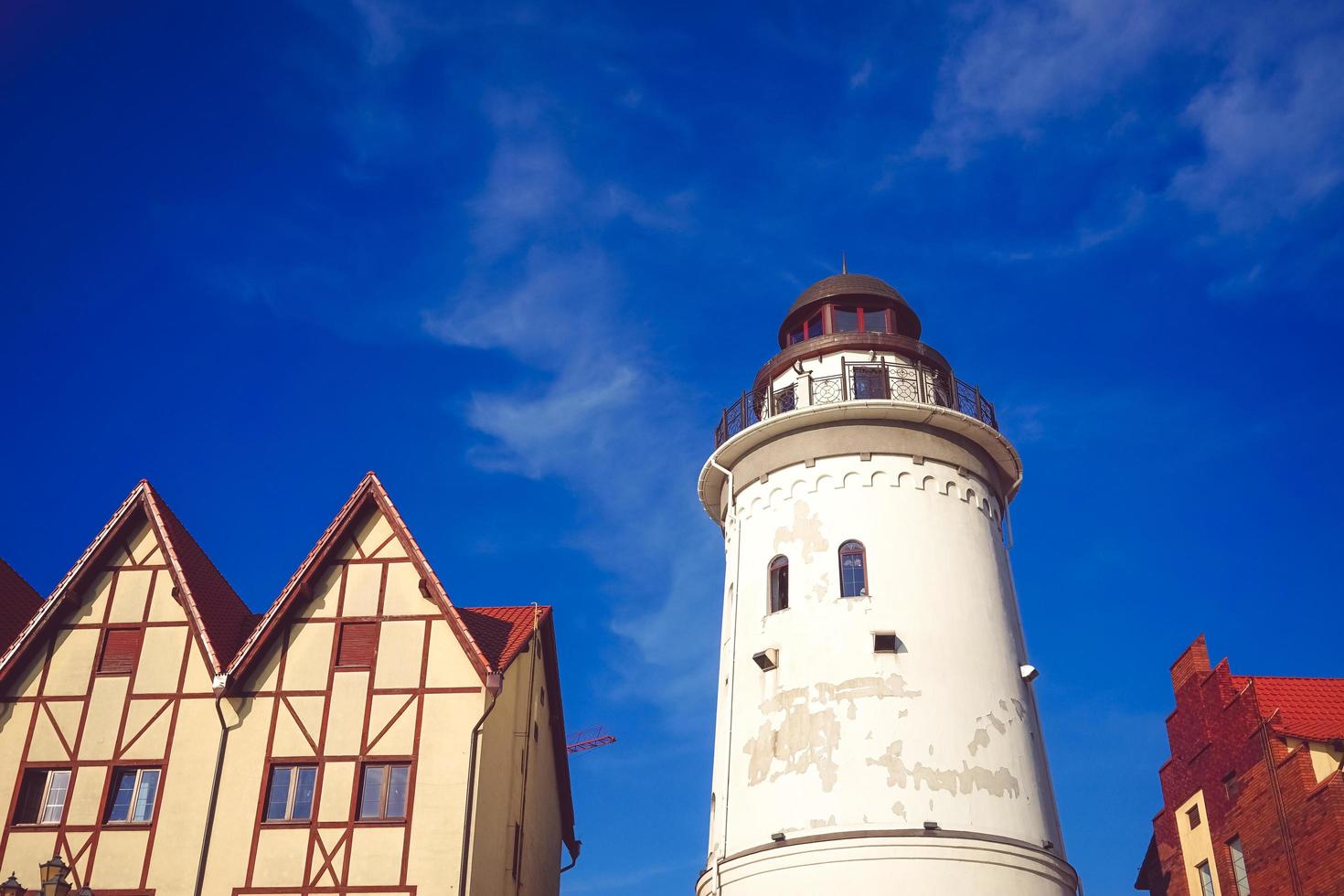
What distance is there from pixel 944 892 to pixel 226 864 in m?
13.7

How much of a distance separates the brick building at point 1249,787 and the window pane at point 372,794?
699 inches

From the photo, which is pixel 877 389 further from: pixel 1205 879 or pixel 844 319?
pixel 1205 879

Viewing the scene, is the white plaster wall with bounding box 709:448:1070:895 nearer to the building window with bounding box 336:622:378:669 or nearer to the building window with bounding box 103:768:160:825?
the building window with bounding box 336:622:378:669

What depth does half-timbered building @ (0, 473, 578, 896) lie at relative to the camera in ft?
78.5

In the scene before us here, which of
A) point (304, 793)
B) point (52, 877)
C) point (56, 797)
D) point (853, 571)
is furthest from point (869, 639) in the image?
point (56, 797)

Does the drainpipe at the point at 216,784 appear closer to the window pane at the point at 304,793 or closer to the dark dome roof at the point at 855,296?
the window pane at the point at 304,793

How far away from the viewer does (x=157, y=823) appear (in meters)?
24.4

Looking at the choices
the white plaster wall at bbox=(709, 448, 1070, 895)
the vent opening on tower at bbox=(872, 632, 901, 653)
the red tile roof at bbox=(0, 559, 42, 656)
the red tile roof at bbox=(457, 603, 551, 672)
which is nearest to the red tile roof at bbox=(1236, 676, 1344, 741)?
the white plaster wall at bbox=(709, 448, 1070, 895)

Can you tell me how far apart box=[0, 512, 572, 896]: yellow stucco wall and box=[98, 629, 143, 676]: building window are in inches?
6.5

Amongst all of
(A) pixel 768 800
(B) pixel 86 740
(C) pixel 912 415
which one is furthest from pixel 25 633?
(C) pixel 912 415

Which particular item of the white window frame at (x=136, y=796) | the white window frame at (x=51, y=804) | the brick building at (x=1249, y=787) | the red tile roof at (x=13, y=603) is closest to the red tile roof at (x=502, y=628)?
the white window frame at (x=136, y=796)

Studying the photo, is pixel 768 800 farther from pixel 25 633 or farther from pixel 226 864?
pixel 25 633

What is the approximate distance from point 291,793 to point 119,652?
525cm

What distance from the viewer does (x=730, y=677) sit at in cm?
2794
